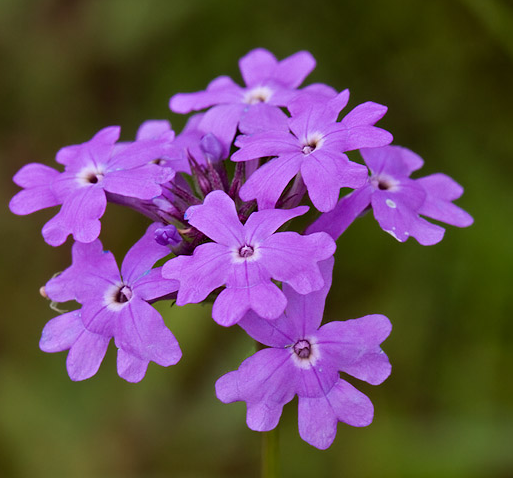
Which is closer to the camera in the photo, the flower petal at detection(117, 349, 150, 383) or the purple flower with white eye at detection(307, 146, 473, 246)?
the flower petal at detection(117, 349, 150, 383)

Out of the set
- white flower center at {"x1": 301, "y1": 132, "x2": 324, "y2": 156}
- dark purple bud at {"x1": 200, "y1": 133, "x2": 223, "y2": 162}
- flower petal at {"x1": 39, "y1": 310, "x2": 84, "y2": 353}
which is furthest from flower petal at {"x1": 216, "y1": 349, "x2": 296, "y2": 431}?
dark purple bud at {"x1": 200, "y1": 133, "x2": 223, "y2": 162}

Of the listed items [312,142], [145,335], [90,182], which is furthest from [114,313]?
[312,142]

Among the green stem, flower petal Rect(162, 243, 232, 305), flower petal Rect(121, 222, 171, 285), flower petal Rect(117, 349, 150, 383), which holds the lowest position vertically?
the green stem

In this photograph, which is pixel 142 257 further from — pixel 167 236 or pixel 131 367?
pixel 131 367

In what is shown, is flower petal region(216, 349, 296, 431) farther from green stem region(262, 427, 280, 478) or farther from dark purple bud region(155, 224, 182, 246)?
dark purple bud region(155, 224, 182, 246)

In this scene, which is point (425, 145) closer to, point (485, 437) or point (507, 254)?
point (507, 254)

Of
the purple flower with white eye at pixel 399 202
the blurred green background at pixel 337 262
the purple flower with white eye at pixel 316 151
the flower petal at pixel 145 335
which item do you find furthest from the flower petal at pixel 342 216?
the blurred green background at pixel 337 262

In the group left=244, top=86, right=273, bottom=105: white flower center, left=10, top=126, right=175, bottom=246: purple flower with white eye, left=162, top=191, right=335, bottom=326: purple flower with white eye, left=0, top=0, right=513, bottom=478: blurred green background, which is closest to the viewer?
left=162, top=191, right=335, bottom=326: purple flower with white eye
